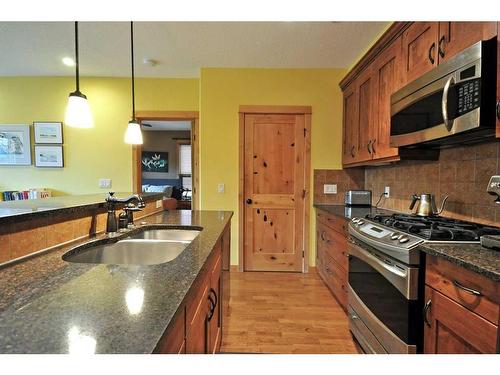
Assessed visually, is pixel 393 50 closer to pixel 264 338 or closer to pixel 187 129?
pixel 264 338

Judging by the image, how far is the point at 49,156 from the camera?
12.5 feet

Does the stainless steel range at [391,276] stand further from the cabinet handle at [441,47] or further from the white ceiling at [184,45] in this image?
the white ceiling at [184,45]

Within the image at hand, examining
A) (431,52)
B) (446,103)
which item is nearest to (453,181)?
(446,103)

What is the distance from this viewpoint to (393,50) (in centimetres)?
216

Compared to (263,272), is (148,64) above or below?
above

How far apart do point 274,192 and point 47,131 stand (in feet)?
10.6

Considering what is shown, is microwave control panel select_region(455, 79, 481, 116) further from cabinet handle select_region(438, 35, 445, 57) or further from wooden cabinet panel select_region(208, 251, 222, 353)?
wooden cabinet panel select_region(208, 251, 222, 353)

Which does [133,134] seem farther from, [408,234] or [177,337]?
[408,234]

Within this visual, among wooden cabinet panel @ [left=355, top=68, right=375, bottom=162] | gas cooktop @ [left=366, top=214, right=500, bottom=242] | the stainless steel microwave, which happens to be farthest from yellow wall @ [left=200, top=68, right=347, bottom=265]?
gas cooktop @ [left=366, top=214, right=500, bottom=242]

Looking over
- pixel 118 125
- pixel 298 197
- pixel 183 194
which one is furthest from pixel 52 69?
pixel 183 194

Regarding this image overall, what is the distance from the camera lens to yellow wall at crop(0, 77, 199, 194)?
12.3 ft

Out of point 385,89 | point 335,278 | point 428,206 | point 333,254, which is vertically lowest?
point 335,278

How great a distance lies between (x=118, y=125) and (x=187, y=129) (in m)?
4.70

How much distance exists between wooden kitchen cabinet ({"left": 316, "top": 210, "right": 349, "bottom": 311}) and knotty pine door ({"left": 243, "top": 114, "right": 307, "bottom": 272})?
0.30 m
